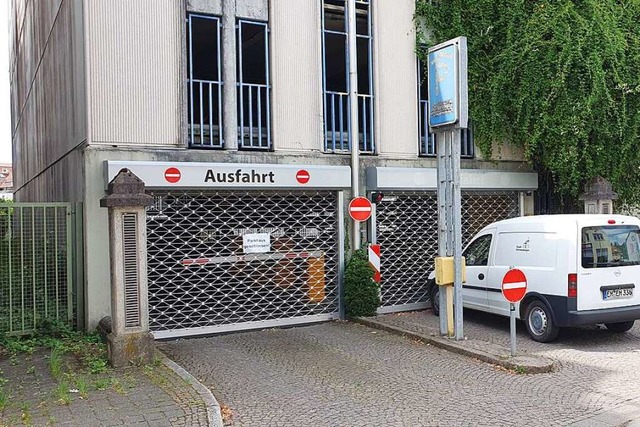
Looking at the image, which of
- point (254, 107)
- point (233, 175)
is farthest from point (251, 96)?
point (233, 175)

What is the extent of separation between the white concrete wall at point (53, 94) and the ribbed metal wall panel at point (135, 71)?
14.6 inches

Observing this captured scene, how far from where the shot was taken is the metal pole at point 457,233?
888 cm

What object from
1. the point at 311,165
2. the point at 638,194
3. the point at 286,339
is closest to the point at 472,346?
the point at 286,339

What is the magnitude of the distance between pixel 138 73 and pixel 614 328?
862cm

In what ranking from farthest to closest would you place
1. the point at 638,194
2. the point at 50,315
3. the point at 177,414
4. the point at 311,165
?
1. the point at 638,194
2. the point at 311,165
3. the point at 50,315
4. the point at 177,414

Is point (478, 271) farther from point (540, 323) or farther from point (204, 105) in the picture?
point (204, 105)

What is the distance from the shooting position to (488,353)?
822cm

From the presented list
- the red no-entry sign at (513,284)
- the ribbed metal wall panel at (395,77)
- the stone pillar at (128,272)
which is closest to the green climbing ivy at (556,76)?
the ribbed metal wall panel at (395,77)

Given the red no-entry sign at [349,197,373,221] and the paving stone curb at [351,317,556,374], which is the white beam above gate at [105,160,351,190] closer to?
the red no-entry sign at [349,197,373,221]

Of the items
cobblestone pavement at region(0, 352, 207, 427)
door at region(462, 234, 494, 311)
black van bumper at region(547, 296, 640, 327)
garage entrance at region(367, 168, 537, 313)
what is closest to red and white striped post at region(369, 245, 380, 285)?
garage entrance at region(367, 168, 537, 313)

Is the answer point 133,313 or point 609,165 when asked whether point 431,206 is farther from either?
point 133,313

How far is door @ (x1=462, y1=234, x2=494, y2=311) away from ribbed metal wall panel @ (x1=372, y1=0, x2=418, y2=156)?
2313 mm

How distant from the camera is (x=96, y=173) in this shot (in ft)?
30.0

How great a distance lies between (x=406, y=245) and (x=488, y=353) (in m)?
4.06
